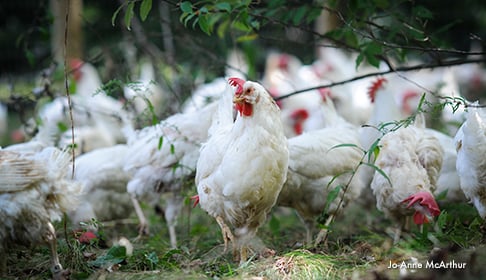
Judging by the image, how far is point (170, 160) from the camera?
16.2 feet

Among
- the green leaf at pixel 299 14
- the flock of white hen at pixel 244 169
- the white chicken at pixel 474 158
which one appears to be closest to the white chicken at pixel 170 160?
the flock of white hen at pixel 244 169

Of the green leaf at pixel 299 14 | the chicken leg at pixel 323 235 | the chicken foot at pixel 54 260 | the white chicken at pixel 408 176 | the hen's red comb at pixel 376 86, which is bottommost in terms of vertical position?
the chicken leg at pixel 323 235

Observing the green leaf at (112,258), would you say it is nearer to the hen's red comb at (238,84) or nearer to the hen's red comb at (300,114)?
the hen's red comb at (238,84)

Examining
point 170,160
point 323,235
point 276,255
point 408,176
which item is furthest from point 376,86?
point 276,255

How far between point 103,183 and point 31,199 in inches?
74.2

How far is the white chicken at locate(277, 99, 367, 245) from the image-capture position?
4.43m

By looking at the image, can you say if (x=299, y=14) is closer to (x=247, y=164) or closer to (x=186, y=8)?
(x=186, y=8)

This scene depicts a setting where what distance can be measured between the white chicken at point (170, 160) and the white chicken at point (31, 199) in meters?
1.25

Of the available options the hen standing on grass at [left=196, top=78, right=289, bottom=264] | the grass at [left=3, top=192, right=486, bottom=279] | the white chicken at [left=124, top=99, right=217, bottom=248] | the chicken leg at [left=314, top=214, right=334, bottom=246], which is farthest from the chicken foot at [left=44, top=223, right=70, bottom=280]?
the chicken leg at [left=314, top=214, right=334, bottom=246]

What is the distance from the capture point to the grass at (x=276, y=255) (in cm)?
351

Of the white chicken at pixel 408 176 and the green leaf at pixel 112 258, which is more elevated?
the white chicken at pixel 408 176

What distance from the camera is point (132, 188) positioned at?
199 inches

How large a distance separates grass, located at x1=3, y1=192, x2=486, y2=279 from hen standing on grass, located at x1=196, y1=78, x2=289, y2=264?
342 mm

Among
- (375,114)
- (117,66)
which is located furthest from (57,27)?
(375,114)
